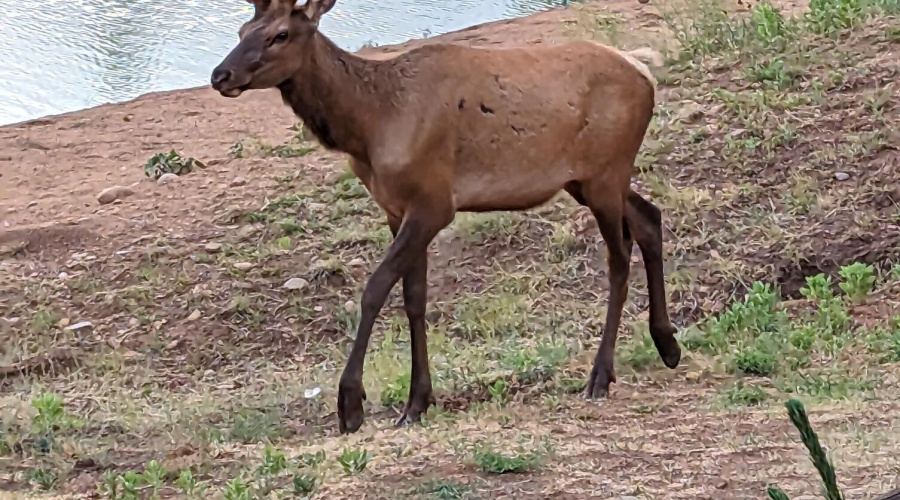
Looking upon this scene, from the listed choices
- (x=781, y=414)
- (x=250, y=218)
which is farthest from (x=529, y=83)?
(x=250, y=218)

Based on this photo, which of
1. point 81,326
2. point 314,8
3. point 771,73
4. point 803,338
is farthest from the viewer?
point 771,73

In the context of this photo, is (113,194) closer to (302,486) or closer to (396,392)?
(396,392)

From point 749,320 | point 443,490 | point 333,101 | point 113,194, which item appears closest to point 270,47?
point 333,101

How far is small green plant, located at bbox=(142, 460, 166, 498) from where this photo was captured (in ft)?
14.8

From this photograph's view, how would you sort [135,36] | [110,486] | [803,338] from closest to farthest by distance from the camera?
[110,486] < [803,338] < [135,36]

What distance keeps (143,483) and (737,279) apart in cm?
345

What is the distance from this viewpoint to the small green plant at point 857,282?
21.0 ft

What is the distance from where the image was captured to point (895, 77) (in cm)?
855

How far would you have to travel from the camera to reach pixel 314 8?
5500mm

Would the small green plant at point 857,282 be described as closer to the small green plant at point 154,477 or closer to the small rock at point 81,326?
the small green plant at point 154,477

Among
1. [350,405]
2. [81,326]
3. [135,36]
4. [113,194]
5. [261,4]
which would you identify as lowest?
[135,36]

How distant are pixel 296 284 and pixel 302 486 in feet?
11.4

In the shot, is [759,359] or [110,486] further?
[759,359]

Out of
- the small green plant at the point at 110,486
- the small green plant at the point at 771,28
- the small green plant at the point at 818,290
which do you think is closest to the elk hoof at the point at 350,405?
the small green plant at the point at 110,486
